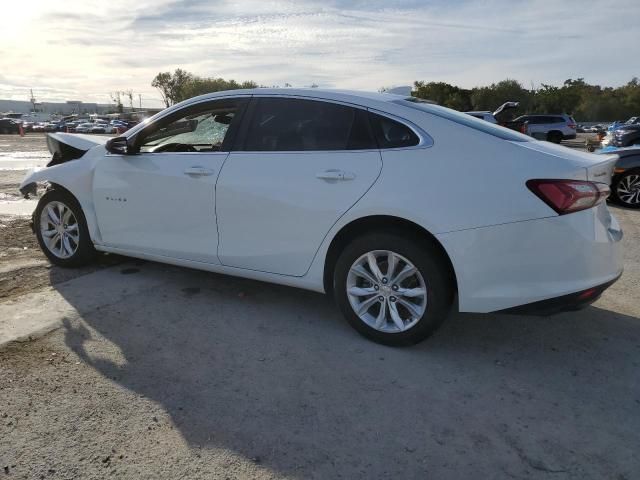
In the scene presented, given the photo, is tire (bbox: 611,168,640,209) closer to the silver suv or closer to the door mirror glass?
the door mirror glass

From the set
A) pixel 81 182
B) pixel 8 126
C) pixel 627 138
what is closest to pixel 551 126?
pixel 627 138

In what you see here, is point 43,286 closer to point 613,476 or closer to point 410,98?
point 410,98

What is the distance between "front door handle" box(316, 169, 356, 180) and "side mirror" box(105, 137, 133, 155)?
1.92 meters

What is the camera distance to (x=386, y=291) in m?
3.48

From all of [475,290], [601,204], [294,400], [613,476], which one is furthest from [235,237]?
[613,476]

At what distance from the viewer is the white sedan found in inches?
120

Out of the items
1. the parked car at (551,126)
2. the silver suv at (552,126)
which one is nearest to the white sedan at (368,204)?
the parked car at (551,126)

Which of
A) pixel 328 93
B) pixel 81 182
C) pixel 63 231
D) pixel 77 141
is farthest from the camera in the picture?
pixel 77 141

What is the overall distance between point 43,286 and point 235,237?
6.45 feet

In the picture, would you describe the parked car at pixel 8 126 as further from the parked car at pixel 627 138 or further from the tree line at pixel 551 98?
the parked car at pixel 627 138

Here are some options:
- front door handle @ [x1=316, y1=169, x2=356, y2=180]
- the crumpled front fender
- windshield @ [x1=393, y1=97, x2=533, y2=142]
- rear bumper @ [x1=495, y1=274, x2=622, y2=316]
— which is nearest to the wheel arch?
front door handle @ [x1=316, y1=169, x2=356, y2=180]

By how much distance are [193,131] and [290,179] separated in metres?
1.48

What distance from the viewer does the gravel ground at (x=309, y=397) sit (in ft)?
7.98

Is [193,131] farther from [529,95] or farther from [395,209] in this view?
[529,95]
